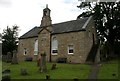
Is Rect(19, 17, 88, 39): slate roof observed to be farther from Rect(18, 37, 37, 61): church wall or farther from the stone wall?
Rect(18, 37, 37, 61): church wall

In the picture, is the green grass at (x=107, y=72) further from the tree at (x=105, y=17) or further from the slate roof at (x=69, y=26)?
the tree at (x=105, y=17)

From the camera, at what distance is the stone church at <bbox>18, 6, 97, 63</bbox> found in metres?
40.1

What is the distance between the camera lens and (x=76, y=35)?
40.7 metres

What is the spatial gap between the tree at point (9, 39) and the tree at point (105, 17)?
81.9ft

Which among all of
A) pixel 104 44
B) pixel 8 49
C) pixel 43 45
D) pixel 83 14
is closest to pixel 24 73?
pixel 43 45

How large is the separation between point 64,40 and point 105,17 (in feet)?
53.8

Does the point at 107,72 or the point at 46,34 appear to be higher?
the point at 46,34

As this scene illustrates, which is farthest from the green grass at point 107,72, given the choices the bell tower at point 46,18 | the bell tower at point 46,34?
the bell tower at point 46,18

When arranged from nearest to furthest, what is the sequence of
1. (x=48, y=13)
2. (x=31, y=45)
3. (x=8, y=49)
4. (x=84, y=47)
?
(x=84, y=47) → (x=48, y=13) → (x=31, y=45) → (x=8, y=49)

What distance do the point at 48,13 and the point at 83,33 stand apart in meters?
10.6

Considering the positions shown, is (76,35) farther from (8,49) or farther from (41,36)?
(8,49)

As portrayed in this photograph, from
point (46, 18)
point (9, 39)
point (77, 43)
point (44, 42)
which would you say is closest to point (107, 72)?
point (77, 43)

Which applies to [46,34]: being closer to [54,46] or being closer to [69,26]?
[54,46]

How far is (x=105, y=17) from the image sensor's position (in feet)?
178
